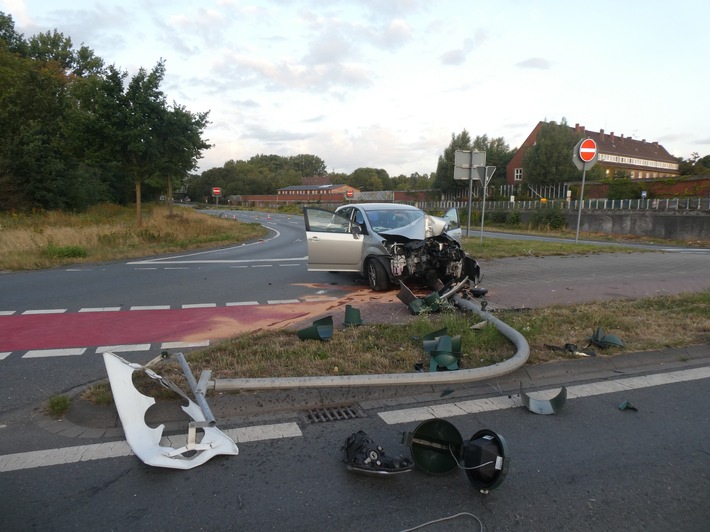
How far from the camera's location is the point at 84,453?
10.6 ft

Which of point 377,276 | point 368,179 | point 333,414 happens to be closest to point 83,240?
point 377,276

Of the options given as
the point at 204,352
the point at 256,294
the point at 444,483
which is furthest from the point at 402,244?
the point at 444,483

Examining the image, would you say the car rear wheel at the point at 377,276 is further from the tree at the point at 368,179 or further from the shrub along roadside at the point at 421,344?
the tree at the point at 368,179

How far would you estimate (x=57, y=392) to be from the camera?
434 centimetres

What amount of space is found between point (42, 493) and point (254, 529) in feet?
4.24

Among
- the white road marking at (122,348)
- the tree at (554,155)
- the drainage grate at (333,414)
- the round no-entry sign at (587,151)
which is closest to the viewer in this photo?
the drainage grate at (333,414)

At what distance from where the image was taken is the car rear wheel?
9.04 m

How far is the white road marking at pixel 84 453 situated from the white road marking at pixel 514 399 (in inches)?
33.3

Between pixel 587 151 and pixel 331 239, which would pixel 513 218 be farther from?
pixel 331 239

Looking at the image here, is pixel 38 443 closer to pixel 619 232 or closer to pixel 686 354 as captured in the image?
pixel 686 354

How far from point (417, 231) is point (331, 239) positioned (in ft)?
5.84

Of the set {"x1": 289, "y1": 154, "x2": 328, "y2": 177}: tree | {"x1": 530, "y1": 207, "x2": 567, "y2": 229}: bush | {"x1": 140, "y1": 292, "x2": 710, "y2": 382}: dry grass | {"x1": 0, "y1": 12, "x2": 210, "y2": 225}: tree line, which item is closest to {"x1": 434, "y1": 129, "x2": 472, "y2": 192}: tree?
{"x1": 530, "y1": 207, "x2": 567, "y2": 229}: bush

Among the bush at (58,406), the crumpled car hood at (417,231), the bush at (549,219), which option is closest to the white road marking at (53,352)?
the bush at (58,406)

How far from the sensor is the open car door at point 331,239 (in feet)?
31.6
